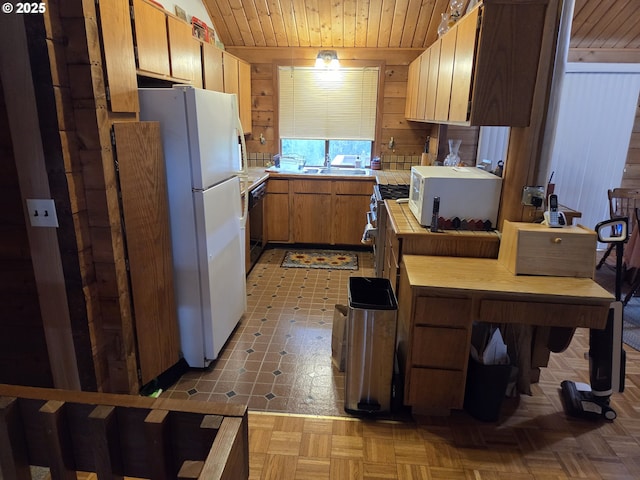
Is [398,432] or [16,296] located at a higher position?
[16,296]

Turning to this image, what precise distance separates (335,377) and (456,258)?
1.01 m

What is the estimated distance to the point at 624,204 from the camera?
4184mm

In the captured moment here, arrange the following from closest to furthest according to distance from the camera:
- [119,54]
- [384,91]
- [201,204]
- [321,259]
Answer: [119,54] < [201,204] < [321,259] < [384,91]

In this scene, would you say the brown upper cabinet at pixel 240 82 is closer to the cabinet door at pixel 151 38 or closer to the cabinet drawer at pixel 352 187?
the cabinet drawer at pixel 352 187

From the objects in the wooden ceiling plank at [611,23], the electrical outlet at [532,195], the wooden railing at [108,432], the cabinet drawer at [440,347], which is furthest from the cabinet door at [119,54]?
the wooden ceiling plank at [611,23]

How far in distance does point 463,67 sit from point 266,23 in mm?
2909

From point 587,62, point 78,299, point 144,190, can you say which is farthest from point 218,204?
point 587,62

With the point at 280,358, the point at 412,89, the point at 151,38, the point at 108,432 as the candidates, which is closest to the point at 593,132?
the point at 412,89

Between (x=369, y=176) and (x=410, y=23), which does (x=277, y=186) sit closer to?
(x=369, y=176)

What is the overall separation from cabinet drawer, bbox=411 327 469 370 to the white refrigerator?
4.03 ft

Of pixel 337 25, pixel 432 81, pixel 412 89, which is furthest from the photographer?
pixel 337 25

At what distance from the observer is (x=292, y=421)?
2104 mm

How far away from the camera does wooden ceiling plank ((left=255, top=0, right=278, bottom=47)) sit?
4.22m

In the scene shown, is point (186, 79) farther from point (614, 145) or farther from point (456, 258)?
point (614, 145)
